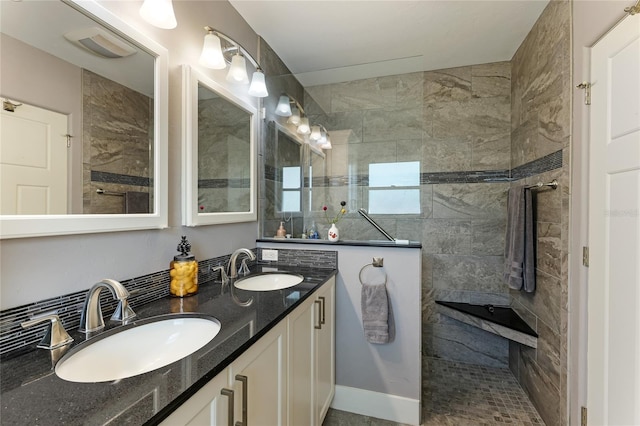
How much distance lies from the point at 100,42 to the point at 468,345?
3.18 meters

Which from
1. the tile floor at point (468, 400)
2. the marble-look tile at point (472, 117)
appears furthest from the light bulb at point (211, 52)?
the tile floor at point (468, 400)

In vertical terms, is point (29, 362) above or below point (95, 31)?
below

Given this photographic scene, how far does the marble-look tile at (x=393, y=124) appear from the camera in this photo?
245 centimetres

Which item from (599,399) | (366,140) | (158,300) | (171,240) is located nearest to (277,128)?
(366,140)

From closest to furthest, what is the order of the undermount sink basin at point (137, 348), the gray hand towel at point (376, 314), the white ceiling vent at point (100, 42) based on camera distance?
the undermount sink basin at point (137, 348)
the white ceiling vent at point (100, 42)
the gray hand towel at point (376, 314)

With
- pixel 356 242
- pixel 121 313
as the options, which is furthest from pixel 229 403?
pixel 356 242

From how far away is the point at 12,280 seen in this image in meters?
0.78

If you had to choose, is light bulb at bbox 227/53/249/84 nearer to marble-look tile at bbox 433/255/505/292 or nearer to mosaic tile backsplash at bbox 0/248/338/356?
mosaic tile backsplash at bbox 0/248/338/356

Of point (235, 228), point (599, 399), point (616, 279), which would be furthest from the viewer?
point (235, 228)

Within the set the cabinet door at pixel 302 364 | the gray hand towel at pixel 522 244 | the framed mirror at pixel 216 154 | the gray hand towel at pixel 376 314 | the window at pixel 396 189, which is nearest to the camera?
the cabinet door at pixel 302 364

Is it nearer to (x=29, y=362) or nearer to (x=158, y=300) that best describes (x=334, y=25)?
(x=158, y=300)

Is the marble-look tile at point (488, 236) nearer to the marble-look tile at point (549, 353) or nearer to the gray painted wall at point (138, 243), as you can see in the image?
the marble-look tile at point (549, 353)

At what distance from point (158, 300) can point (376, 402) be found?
153 cm

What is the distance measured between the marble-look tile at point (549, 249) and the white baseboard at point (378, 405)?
1.19 m
